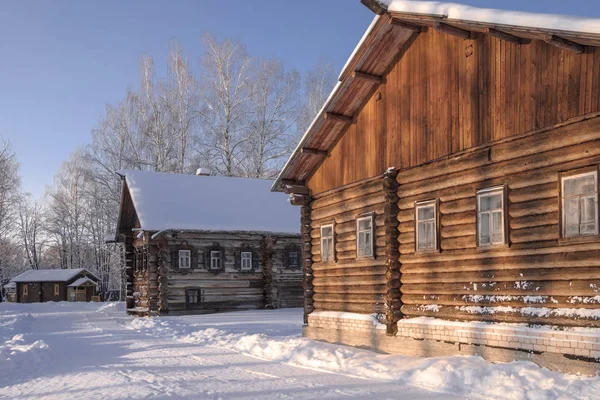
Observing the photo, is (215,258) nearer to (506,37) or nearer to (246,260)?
(246,260)

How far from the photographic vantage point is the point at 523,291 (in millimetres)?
10344

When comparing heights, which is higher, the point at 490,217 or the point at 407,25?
the point at 407,25

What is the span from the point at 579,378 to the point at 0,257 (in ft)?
200

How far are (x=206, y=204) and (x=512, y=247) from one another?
901 inches

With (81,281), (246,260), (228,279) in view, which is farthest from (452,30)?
(81,281)

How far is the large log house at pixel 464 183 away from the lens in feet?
30.8

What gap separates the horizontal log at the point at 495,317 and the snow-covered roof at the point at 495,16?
4.21 metres

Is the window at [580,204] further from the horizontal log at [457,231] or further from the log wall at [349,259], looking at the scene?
the log wall at [349,259]

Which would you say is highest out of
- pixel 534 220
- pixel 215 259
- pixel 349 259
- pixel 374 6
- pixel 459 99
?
pixel 374 6

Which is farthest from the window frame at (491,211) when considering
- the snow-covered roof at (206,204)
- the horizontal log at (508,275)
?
the snow-covered roof at (206,204)

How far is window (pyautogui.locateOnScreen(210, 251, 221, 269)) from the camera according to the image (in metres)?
30.0

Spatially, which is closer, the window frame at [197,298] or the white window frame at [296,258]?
the window frame at [197,298]

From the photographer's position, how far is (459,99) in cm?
1187

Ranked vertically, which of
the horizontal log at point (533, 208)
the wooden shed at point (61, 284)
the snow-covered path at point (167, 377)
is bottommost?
the wooden shed at point (61, 284)
